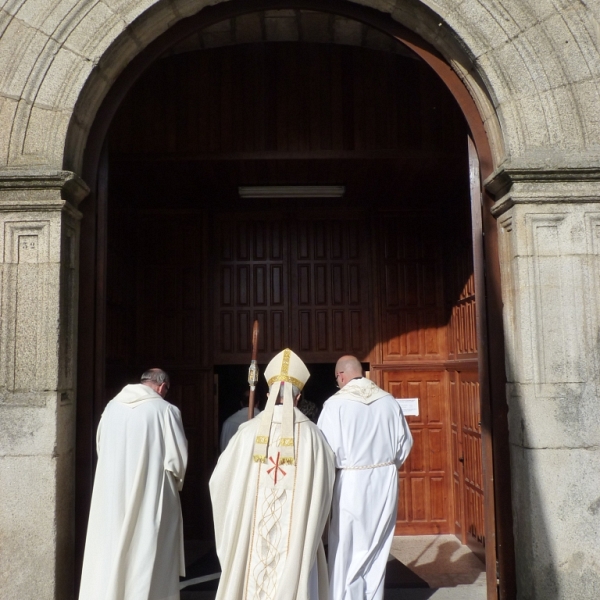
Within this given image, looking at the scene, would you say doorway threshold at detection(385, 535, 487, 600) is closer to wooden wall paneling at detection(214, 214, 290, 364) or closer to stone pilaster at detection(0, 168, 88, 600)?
wooden wall paneling at detection(214, 214, 290, 364)

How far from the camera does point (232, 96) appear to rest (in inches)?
269

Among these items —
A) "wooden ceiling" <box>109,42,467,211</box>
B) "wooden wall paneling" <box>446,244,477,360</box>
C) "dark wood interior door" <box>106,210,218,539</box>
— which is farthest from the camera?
"dark wood interior door" <box>106,210,218,539</box>

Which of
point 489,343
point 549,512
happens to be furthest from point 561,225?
point 549,512

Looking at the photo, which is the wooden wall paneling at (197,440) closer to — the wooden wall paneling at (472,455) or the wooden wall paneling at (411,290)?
the wooden wall paneling at (411,290)

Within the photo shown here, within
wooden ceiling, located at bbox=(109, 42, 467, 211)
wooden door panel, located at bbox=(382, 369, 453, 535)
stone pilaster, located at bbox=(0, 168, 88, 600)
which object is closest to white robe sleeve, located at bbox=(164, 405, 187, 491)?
stone pilaster, located at bbox=(0, 168, 88, 600)

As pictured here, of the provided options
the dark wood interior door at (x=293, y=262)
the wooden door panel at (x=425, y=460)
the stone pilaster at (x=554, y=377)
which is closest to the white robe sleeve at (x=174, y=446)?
the stone pilaster at (x=554, y=377)

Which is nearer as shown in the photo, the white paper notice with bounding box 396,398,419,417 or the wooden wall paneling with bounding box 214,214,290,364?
the white paper notice with bounding box 396,398,419,417

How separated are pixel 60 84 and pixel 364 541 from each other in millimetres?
3588

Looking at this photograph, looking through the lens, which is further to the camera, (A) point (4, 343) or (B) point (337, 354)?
(B) point (337, 354)

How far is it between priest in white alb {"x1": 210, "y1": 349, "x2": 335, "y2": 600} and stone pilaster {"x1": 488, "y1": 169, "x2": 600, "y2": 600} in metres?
1.29

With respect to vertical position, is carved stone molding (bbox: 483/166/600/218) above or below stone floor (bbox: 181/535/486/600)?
above

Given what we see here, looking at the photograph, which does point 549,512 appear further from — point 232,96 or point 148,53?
point 232,96

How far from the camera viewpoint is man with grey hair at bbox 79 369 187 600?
14.5ft

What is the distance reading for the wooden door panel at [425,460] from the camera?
7664 mm
